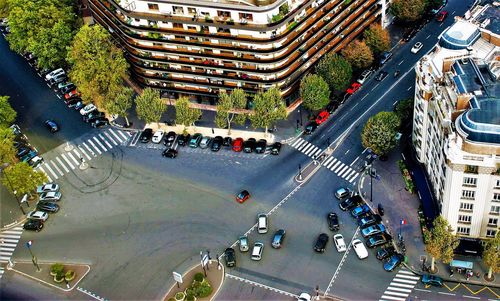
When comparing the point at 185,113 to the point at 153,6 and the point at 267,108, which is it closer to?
the point at 267,108

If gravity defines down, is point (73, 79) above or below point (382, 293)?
above

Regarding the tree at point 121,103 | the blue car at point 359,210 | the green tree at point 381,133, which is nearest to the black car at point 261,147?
the green tree at point 381,133

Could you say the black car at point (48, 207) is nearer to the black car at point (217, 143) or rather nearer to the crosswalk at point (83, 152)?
the crosswalk at point (83, 152)

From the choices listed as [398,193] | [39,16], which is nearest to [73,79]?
[39,16]

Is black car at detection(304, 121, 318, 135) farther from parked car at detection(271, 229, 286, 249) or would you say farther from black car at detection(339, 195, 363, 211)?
parked car at detection(271, 229, 286, 249)

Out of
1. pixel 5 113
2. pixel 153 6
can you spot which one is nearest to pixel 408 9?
pixel 153 6

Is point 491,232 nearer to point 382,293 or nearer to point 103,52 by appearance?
point 382,293
